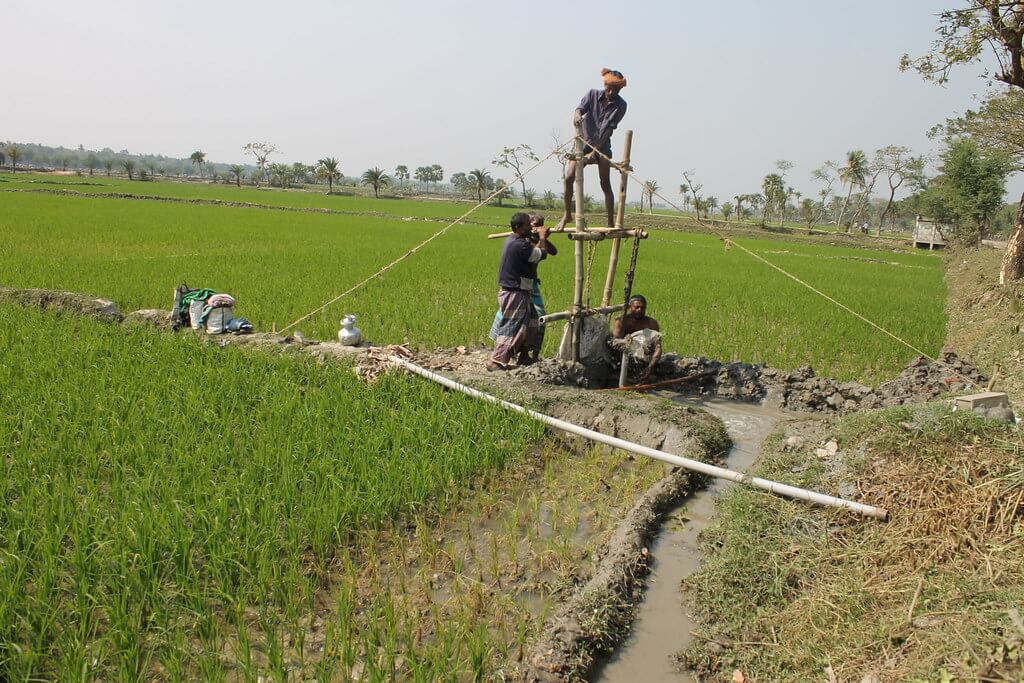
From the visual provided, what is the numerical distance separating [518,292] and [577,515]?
2349mm

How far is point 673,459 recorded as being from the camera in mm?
3570

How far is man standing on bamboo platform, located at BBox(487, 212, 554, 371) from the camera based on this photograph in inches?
202

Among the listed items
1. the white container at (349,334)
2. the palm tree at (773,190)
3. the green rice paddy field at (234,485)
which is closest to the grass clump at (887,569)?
the green rice paddy field at (234,485)

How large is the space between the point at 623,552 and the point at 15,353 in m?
4.69

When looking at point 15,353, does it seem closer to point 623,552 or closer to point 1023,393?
point 623,552

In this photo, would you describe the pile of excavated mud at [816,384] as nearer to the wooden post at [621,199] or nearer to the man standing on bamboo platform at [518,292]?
the wooden post at [621,199]

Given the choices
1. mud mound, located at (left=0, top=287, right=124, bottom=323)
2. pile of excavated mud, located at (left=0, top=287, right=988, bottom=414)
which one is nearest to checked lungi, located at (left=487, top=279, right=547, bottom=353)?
pile of excavated mud, located at (left=0, top=287, right=988, bottom=414)

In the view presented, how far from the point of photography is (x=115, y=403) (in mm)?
3863

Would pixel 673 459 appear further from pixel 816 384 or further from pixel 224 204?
pixel 224 204

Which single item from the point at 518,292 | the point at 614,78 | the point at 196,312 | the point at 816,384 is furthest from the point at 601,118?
the point at 196,312

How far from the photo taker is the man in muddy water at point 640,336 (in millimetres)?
5531

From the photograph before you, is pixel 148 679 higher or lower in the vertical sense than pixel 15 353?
lower

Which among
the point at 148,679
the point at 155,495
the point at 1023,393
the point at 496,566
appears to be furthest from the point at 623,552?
the point at 1023,393

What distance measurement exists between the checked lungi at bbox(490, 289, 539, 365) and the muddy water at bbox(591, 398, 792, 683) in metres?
1.86
